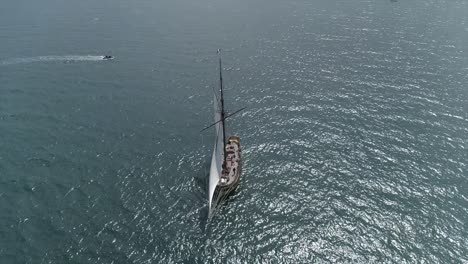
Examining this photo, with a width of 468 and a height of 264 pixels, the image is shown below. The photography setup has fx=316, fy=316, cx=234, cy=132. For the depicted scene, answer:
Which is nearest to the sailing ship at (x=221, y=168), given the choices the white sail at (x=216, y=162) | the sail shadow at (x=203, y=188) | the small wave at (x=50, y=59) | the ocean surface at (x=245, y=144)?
the white sail at (x=216, y=162)

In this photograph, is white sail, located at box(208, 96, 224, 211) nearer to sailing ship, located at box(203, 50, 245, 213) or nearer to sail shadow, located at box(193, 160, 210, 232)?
sailing ship, located at box(203, 50, 245, 213)

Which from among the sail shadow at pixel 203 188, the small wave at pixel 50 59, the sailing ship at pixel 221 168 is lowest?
the sail shadow at pixel 203 188

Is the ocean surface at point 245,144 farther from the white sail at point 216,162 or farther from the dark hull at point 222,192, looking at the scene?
the white sail at point 216,162

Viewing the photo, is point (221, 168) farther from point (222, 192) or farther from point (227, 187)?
point (222, 192)

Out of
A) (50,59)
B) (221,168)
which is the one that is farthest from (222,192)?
(50,59)

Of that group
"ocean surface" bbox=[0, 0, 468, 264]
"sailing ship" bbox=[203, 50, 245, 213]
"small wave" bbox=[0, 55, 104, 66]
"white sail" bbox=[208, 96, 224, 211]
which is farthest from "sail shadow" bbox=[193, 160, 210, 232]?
"small wave" bbox=[0, 55, 104, 66]

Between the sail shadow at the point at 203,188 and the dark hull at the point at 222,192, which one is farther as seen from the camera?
the dark hull at the point at 222,192

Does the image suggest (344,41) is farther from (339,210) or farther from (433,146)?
(339,210)

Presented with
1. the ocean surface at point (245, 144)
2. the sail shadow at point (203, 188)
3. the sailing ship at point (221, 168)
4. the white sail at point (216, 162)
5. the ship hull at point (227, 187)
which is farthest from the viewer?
the ship hull at point (227, 187)

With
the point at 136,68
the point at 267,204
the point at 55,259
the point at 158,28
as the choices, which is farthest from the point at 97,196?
the point at 158,28

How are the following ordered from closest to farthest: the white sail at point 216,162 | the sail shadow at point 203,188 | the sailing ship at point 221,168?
1. the white sail at point 216,162
2. the sail shadow at point 203,188
3. the sailing ship at point 221,168
